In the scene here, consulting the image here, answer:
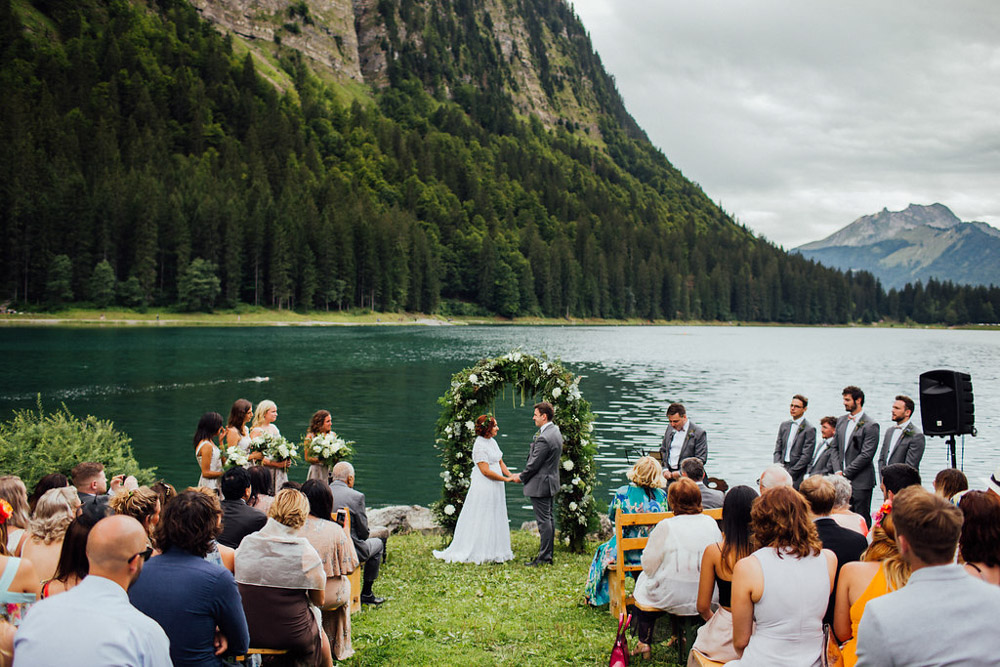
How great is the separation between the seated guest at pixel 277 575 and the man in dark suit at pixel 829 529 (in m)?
4.12

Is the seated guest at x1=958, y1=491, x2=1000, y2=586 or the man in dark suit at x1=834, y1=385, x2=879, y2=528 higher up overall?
the seated guest at x1=958, y1=491, x2=1000, y2=586

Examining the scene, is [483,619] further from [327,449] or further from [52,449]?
[52,449]

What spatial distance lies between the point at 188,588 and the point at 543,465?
7.07 metres

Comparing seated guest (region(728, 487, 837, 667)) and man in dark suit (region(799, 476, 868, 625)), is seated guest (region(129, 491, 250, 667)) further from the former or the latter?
man in dark suit (region(799, 476, 868, 625))

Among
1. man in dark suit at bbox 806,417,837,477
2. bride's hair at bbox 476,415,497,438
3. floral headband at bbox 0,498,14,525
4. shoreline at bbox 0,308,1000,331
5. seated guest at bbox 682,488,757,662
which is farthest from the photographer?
shoreline at bbox 0,308,1000,331

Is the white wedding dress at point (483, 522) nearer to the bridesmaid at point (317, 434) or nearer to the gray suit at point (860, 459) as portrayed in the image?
the bridesmaid at point (317, 434)

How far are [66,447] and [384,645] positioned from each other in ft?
23.6

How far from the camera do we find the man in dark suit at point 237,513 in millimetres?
6508

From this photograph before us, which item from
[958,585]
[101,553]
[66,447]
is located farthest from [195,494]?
[66,447]

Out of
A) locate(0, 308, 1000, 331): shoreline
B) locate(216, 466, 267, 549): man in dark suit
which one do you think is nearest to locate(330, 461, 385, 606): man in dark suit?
locate(216, 466, 267, 549): man in dark suit

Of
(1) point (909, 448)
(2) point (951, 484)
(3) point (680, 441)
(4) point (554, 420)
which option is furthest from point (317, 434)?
(1) point (909, 448)

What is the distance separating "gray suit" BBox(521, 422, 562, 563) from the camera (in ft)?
35.4

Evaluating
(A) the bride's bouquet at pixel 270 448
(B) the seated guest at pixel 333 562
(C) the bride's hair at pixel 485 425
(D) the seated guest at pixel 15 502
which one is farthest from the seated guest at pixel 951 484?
(D) the seated guest at pixel 15 502

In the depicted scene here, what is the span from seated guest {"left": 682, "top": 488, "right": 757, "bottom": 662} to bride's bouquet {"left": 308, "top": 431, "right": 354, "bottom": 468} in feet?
19.1
